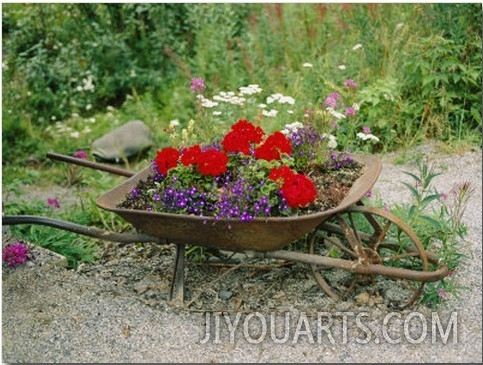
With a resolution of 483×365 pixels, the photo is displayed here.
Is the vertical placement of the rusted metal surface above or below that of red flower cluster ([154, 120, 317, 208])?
below

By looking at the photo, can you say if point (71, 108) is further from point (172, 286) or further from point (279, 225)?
point (279, 225)

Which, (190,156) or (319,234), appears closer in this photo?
(190,156)

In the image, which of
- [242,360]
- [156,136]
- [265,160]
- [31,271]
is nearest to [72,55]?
[156,136]

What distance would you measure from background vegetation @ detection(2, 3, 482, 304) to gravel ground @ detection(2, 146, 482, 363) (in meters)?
0.55

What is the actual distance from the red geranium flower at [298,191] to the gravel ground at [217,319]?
523mm

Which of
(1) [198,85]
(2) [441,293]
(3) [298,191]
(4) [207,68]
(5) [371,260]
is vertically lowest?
(2) [441,293]

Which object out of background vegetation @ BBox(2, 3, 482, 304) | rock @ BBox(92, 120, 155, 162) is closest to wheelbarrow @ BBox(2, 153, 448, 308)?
background vegetation @ BBox(2, 3, 482, 304)

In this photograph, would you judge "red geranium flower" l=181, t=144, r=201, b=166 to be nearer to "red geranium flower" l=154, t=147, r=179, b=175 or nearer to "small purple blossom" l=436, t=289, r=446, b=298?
"red geranium flower" l=154, t=147, r=179, b=175

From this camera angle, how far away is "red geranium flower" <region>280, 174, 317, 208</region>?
10.5ft

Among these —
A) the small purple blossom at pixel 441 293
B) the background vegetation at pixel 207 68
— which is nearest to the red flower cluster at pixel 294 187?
the small purple blossom at pixel 441 293

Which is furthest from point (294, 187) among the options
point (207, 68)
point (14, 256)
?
point (207, 68)

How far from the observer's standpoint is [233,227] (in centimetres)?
326

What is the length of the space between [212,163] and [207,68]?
3.75 meters

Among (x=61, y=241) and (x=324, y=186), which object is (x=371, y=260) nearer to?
(x=324, y=186)
